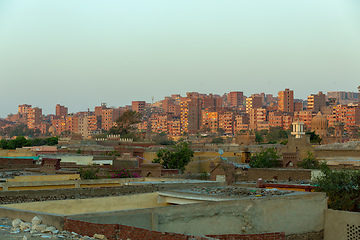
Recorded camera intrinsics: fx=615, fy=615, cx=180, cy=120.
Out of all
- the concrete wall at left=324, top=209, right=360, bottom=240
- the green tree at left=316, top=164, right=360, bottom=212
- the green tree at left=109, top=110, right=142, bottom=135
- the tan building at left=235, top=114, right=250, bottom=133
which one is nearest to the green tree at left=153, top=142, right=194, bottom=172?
the green tree at left=316, top=164, right=360, bottom=212

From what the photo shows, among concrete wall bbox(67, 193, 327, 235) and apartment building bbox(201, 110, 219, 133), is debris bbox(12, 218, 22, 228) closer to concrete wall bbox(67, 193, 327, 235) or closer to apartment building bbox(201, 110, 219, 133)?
concrete wall bbox(67, 193, 327, 235)

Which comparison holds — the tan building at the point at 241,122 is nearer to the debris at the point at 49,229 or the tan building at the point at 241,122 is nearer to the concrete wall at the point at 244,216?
the concrete wall at the point at 244,216

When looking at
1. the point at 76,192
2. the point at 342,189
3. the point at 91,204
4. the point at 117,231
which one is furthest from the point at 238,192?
the point at 117,231

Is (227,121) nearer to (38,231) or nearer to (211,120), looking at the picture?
(211,120)

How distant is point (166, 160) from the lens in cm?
4088

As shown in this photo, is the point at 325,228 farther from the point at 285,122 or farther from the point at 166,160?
the point at 285,122

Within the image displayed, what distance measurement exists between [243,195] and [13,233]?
6.57m

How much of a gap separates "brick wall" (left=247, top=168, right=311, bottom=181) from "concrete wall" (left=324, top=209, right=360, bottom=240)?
10.0m

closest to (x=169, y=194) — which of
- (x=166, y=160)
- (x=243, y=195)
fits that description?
(x=243, y=195)

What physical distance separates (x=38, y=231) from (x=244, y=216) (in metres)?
4.87

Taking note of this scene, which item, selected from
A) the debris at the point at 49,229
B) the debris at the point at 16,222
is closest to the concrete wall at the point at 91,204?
the debris at the point at 16,222

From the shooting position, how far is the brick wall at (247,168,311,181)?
2545cm

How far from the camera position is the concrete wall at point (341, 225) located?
1426 cm

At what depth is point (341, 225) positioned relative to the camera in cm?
1472
